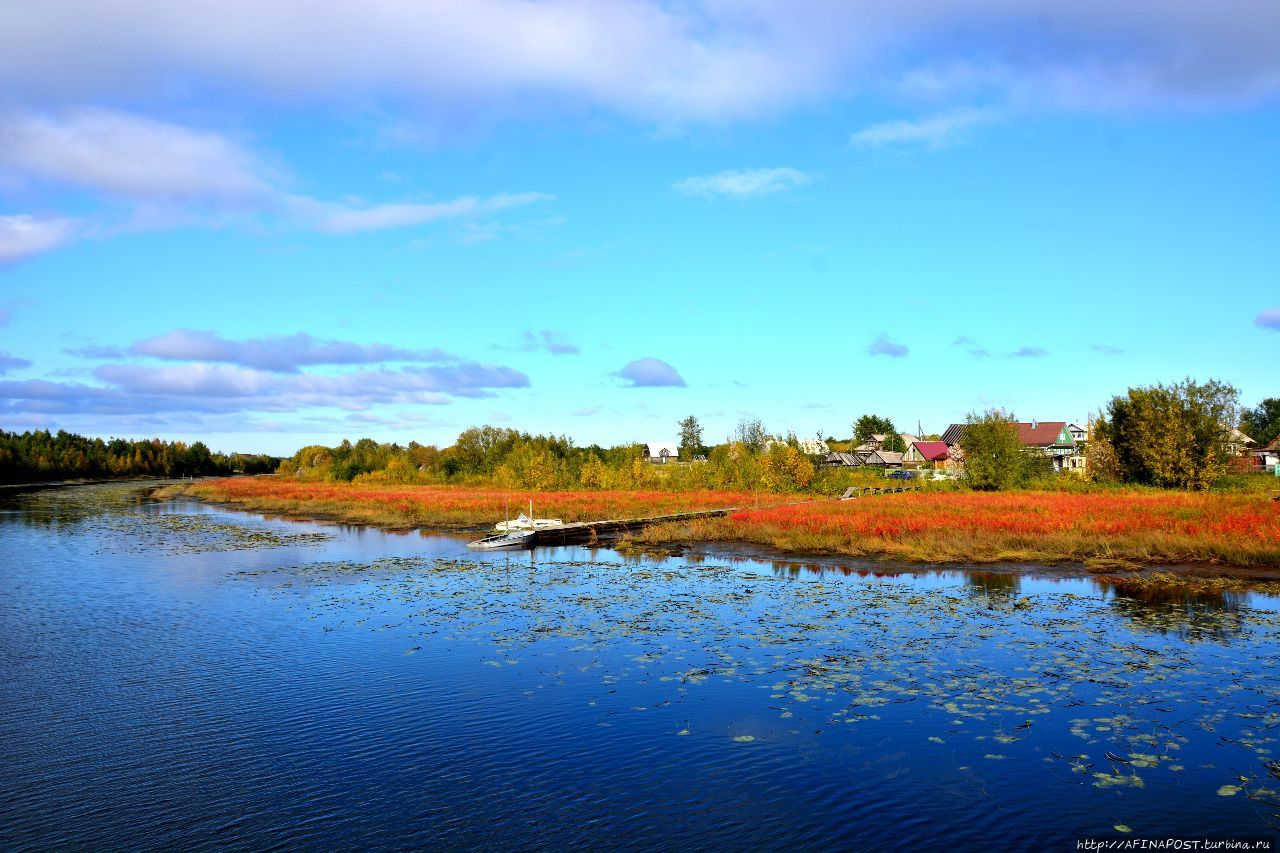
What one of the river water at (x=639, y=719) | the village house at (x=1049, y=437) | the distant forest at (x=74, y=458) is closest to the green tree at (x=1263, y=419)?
the village house at (x=1049, y=437)

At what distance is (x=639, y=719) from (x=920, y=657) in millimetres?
7862

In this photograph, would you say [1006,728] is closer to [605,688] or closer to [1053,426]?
[605,688]

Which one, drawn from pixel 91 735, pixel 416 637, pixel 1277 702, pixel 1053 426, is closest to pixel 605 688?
pixel 416 637

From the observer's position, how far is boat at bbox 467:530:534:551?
41.6 meters

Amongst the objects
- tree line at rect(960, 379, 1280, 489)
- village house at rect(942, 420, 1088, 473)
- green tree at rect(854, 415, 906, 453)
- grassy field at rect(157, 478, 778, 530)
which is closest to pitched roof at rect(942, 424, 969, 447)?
village house at rect(942, 420, 1088, 473)

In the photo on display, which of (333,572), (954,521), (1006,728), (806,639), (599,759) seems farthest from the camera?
(954,521)

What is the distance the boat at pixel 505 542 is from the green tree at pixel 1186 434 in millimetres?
52481

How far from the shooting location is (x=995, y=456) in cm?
6706

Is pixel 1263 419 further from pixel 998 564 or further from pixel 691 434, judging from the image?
pixel 998 564

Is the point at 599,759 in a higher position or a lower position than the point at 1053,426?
lower

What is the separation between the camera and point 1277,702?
14539 mm

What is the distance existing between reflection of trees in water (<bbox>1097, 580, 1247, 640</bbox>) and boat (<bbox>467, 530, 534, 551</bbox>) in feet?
90.1

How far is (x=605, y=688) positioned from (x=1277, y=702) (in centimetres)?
1288

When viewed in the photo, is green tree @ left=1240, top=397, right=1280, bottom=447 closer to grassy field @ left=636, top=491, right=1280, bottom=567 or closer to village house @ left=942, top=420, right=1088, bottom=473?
village house @ left=942, top=420, right=1088, bottom=473
